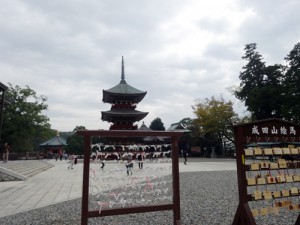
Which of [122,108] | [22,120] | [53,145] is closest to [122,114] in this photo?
[122,108]

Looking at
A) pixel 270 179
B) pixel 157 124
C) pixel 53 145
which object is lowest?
pixel 270 179

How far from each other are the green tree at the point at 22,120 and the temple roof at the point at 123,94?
12.0 metres

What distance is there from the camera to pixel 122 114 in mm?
30828

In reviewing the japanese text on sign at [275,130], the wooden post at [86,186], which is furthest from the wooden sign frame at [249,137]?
the wooden post at [86,186]

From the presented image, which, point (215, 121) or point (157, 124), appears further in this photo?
point (157, 124)

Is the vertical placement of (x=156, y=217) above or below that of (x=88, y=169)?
below

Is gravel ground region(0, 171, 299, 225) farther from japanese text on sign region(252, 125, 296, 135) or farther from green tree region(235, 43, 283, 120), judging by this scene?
green tree region(235, 43, 283, 120)

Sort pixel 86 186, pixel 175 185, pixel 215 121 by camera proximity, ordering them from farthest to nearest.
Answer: pixel 215 121 → pixel 175 185 → pixel 86 186

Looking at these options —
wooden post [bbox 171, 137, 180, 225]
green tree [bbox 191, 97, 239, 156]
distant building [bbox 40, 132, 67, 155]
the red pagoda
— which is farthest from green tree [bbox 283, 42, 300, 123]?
distant building [bbox 40, 132, 67, 155]

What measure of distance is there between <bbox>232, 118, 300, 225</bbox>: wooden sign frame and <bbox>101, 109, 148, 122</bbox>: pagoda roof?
26649 millimetres

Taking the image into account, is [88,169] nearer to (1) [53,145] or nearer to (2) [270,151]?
(2) [270,151]

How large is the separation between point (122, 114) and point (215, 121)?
59.2 feet

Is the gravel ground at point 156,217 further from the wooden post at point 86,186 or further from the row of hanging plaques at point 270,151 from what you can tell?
the row of hanging plaques at point 270,151

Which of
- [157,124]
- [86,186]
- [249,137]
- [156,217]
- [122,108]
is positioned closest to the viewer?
[86,186]
